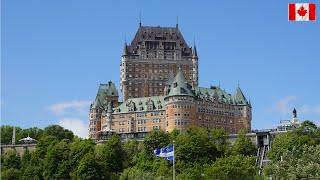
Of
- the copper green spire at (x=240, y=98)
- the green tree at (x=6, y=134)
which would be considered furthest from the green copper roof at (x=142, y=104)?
the green tree at (x=6, y=134)

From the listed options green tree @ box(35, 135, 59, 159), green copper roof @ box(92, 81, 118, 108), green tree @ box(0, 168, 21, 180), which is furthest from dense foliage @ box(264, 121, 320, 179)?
green copper roof @ box(92, 81, 118, 108)

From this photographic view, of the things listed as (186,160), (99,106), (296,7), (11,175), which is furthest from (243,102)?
(296,7)

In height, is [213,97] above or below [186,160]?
above

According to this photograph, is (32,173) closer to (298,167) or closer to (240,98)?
(240,98)

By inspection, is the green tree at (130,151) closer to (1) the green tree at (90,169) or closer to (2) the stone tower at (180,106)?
(1) the green tree at (90,169)

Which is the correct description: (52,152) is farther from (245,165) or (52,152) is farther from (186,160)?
(245,165)

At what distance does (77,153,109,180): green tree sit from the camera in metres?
137

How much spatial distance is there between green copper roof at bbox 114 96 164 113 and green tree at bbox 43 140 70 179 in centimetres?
3703

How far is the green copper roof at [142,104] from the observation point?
182 metres

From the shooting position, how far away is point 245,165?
367 feet

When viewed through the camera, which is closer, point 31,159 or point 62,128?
point 31,159

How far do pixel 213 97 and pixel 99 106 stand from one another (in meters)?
30.6

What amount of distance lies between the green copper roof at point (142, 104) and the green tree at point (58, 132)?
13.1 metres

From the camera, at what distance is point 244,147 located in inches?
5659
